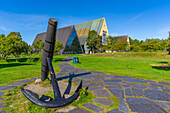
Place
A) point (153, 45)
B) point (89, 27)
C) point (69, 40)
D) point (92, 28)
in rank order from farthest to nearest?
point (89, 27)
point (92, 28)
point (69, 40)
point (153, 45)

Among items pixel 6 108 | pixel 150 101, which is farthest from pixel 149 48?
pixel 6 108

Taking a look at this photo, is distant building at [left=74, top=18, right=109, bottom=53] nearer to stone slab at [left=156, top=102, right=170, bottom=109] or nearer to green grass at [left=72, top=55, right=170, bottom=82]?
green grass at [left=72, top=55, right=170, bottom=82]

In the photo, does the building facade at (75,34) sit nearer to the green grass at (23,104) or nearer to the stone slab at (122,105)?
the green grass at (23,104)

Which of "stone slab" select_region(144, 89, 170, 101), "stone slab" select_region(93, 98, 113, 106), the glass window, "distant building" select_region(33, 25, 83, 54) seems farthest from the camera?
the glass window

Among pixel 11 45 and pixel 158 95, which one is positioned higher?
pixel 11 45

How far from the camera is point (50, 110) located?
2232mm

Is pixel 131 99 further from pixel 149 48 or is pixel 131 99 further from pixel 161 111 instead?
pixel 149 48

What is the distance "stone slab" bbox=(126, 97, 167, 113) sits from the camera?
2162 millimetres

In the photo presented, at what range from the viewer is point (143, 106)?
2.33m

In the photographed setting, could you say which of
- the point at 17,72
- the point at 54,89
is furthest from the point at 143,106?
the point at 17,72

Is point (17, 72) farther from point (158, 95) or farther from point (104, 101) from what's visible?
point (158, 95)

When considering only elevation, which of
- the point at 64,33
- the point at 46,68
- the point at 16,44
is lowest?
the point at 46,68

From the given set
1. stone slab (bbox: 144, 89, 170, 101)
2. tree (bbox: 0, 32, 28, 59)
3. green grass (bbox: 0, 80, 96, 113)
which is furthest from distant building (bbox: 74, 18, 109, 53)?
green grass (bbox: 0, 80, 96, 113)

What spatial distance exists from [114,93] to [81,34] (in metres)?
50.9
